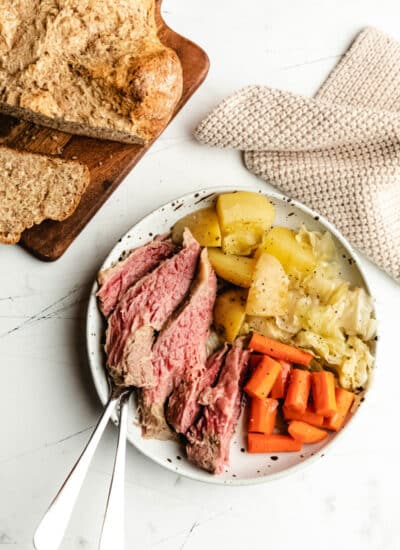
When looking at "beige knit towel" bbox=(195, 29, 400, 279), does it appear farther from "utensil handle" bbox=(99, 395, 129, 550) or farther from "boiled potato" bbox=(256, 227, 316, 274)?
"utensil handle" bbox=(99, 395, 129, 550)

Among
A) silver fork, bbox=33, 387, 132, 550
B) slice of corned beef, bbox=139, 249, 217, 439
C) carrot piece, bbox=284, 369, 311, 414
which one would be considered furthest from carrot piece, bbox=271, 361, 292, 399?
silver fork, bbox=33, 387, 132, 550

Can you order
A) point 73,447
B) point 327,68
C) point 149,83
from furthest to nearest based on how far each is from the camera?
point 327,68, point 73,447, point 149,83

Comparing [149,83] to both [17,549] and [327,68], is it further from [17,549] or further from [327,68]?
[17,549]

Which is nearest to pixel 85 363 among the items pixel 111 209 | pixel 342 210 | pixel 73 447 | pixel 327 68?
pixel 73 447

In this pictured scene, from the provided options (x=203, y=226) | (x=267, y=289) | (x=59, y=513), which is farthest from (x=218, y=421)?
(x=203, y=226)

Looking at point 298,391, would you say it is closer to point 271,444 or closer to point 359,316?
point 271,444

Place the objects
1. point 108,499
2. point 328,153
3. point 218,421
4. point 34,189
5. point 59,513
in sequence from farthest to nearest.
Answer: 1. point 328,153
2. point 34,189
3. point 218,421
4. point 108,499
5. point 59,513
